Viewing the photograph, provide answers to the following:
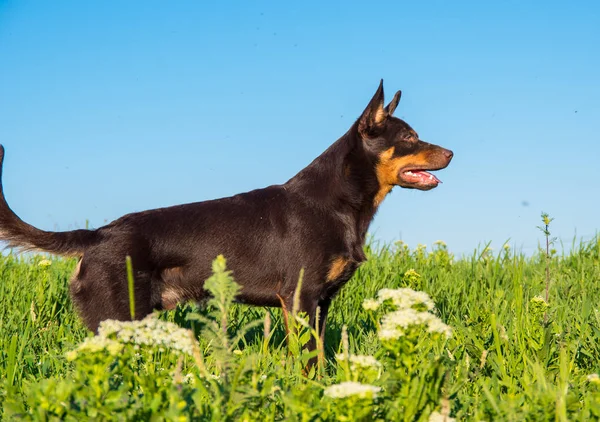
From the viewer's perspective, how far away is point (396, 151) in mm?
5320

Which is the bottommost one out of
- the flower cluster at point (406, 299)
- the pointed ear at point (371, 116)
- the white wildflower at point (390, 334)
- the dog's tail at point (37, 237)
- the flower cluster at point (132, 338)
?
the flower cluster at point (132, 338)

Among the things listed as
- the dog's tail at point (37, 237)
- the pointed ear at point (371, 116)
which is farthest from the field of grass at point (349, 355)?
the pointed ear at point (371, 116)

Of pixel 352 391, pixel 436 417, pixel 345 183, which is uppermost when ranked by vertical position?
pixel 345 183

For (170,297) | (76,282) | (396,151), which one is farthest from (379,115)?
(76,282)

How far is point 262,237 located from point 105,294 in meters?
1.22

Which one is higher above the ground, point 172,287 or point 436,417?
point 172,287

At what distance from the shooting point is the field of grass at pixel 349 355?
1967mm

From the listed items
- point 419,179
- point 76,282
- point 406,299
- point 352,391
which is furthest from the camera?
point 419,179

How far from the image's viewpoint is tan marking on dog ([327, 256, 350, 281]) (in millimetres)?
4895

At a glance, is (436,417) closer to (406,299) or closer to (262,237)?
(406,299)

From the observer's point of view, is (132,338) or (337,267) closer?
(132,338)

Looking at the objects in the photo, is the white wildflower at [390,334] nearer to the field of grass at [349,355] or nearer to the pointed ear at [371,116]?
the field of grass at [349,355]

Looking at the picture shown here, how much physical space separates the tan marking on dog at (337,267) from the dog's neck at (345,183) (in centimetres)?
30

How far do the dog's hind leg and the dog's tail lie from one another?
0.19 m
